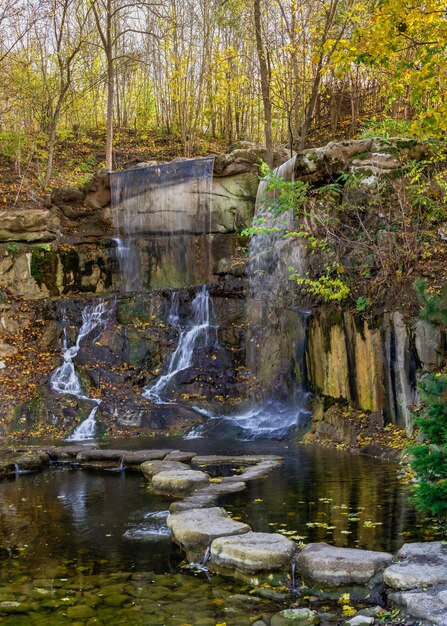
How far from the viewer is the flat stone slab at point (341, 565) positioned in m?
4.01

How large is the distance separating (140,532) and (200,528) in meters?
0.77

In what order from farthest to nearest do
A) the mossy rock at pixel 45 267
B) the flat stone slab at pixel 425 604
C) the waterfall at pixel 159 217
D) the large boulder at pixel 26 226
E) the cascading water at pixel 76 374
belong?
the waterfall at pixel 159 217, the large boulder at pixel 26 226, the mossy rock at pixel 45 267, the cascading water at pixel 76 374, the flat stone slab at pixel 425 604

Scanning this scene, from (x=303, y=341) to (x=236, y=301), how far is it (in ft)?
10.6

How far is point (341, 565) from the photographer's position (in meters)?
4.09

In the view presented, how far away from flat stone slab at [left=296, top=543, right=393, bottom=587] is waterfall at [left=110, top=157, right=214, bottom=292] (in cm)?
1327

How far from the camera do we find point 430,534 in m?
4.86

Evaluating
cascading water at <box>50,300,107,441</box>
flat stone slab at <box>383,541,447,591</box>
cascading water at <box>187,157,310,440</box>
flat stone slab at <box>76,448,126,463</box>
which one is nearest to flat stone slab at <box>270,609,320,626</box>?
flat stone slab at <box>383,541,447,591</box>

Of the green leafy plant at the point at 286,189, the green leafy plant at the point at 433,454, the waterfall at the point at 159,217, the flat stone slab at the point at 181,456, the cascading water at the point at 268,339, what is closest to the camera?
the green leafy plant at the point at 433,454

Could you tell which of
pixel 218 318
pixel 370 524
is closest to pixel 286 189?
pixel 218 318

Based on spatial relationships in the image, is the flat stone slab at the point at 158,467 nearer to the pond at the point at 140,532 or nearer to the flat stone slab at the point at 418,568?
the pond at the point at 140,532

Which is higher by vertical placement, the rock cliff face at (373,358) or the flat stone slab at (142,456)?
the rock cliff face at (373,358)

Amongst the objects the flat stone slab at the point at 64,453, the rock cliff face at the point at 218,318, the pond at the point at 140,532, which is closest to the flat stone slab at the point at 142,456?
the pond at the point at 140,532

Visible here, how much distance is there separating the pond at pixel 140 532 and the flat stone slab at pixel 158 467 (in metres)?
0.14

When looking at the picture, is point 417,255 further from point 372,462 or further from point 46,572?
point 46,572
